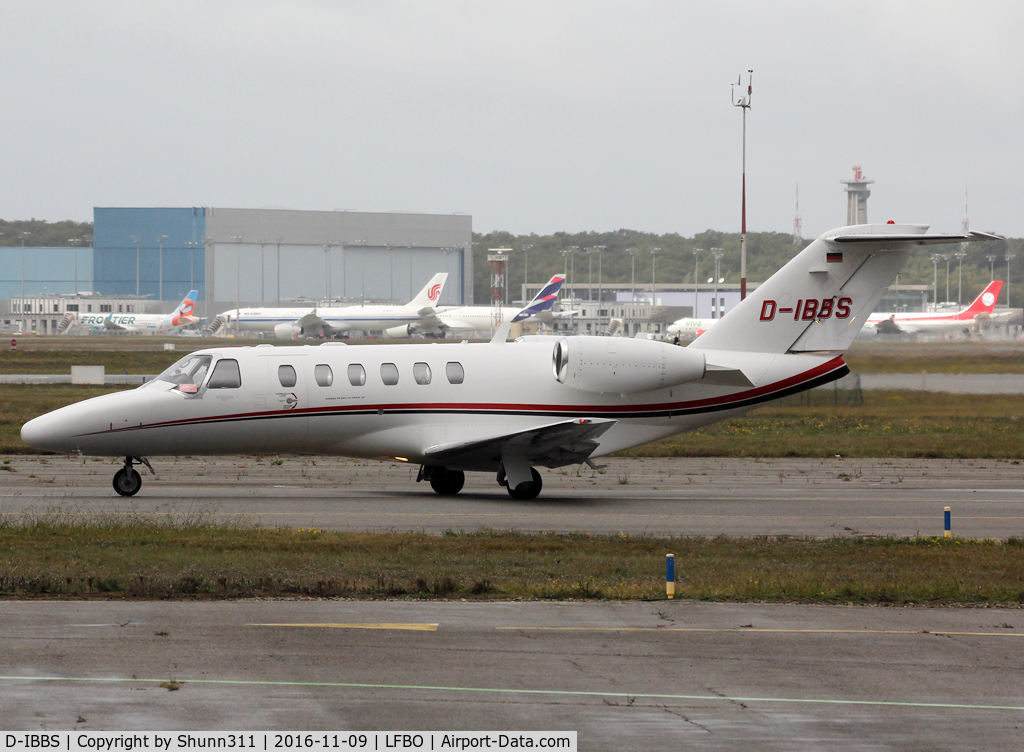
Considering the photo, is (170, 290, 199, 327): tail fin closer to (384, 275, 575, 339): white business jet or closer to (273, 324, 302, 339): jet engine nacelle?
(273, 324, 302, 339): jet engine nacelle

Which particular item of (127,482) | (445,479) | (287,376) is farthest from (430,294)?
(127,482)

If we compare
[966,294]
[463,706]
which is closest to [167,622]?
[463,706]

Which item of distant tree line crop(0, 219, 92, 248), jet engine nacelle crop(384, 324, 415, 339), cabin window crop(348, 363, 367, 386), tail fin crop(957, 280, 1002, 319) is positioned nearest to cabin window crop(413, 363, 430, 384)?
cabin window crop(348, 363, 367, 386)

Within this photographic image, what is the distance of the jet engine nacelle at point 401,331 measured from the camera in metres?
108

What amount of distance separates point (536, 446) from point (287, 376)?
4.96 m

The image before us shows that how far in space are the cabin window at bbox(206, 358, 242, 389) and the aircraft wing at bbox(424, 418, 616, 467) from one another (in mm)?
3874

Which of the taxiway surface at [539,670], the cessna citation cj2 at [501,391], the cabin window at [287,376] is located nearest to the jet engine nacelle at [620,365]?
the cessna citation cj2 at [501,391]

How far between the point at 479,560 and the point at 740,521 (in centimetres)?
633

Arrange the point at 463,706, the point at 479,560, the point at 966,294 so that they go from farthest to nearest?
the point at 966,294
the point at 479,560
the point at 463,706

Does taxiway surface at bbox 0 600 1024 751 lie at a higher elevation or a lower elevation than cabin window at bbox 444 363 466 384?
lower

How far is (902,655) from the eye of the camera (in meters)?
10.6

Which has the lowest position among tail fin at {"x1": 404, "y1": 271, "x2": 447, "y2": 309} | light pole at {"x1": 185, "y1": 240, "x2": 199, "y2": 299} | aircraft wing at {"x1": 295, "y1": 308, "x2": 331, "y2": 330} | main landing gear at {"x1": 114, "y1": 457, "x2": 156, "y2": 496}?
main landing gear at {"x1": 114, "y1": 457, "x2": 156, "y2": 496}

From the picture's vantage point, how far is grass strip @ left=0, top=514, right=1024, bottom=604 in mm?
13094

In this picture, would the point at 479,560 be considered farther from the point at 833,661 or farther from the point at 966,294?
the point at 966,294
